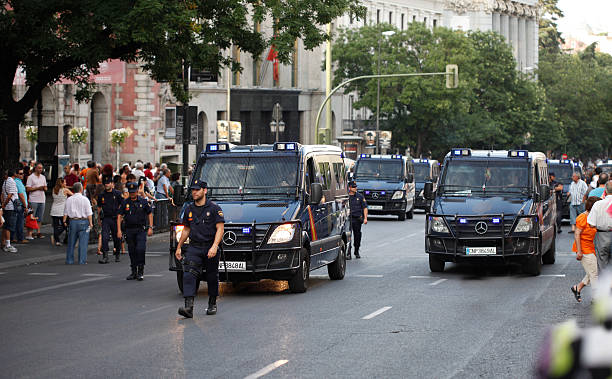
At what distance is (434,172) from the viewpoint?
4562 cm

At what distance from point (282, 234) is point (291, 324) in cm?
326

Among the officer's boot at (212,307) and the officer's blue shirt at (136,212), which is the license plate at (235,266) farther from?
the officer's blue shirt at (136,212)

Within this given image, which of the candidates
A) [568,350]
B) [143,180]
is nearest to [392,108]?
[143,180]

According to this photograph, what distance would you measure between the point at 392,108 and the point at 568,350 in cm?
6902

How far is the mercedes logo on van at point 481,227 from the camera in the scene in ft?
59.2

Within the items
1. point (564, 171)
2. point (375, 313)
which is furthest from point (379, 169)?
point (375, 313)

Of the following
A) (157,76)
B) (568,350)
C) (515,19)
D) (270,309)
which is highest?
(515,19)

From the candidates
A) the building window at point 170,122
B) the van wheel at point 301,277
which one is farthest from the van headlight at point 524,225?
the building window at point 170,122

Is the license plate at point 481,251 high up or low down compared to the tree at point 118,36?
down

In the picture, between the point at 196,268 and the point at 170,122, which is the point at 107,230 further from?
the point at 170,122

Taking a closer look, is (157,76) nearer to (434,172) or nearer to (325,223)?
(325,223)

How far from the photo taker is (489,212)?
59.8 ft

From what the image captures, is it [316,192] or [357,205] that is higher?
[316,192]

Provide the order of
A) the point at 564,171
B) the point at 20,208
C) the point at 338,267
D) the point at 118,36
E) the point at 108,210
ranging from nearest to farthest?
1. the point at 338,267
2. the point at 108,210
3. the point at 118,36
4. the point at 20,208
5. the point at 564,171
